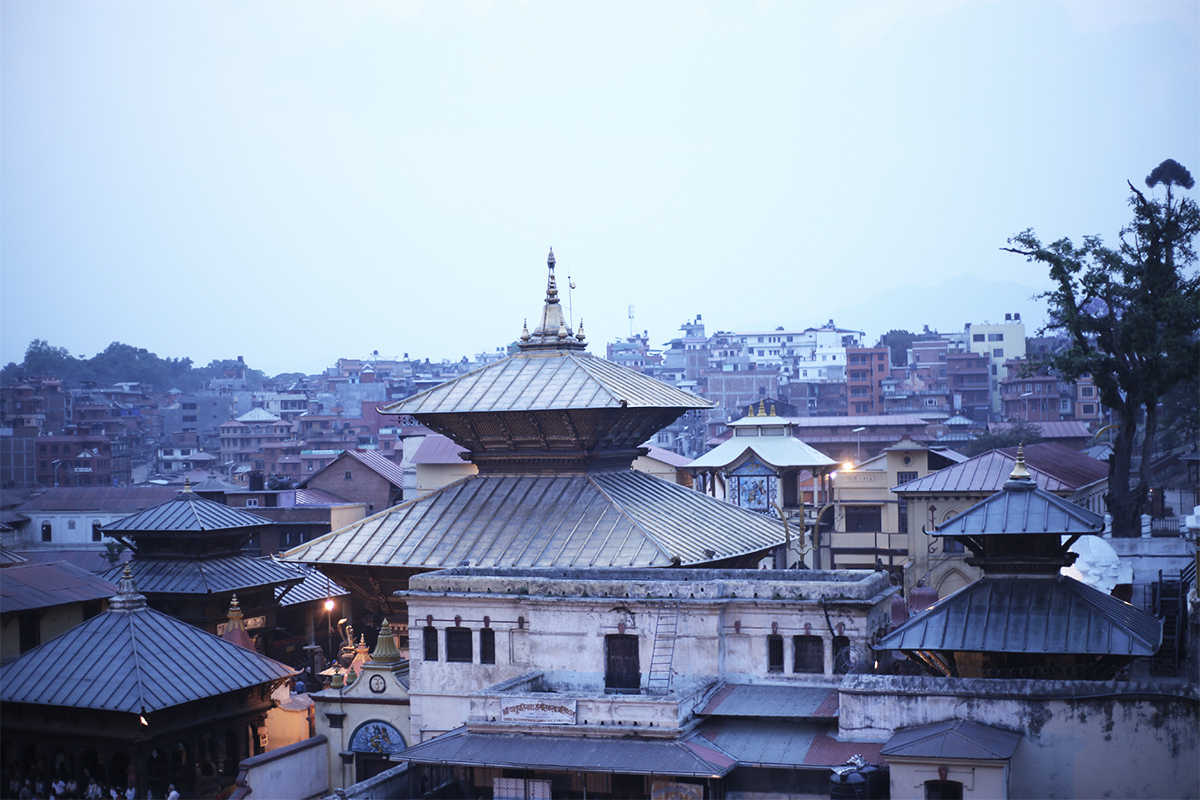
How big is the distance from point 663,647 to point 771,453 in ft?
147

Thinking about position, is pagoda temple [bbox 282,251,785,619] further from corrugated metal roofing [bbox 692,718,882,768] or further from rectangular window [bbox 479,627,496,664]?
corrugated metal roofing [bbox 692,718,882,768]

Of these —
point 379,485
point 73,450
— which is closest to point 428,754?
point 379,485

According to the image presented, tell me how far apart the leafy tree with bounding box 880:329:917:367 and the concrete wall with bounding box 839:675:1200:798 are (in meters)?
152

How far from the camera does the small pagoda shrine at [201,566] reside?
156 feet

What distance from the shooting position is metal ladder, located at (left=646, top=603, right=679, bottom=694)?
28.9m

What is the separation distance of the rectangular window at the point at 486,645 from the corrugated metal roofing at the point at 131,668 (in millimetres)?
7993

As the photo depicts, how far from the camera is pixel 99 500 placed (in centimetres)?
8506

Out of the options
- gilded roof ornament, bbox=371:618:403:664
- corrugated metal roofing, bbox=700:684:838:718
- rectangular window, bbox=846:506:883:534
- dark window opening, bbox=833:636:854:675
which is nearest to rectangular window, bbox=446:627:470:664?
gilded roof ornament, bbox=371:618:403:664

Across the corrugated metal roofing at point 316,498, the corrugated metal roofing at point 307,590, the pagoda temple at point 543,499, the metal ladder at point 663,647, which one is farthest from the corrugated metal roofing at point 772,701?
the corrugated metal roofing at point 316,498

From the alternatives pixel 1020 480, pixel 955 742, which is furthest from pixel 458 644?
pixel 1020 480

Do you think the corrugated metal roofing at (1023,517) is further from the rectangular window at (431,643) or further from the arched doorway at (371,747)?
the arched doorway at (371,747)

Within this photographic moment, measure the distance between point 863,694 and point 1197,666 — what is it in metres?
6.47

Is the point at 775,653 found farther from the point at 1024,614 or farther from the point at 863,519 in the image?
the point at 863,519

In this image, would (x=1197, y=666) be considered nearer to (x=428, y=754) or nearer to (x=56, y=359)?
(x=428, y=754)
